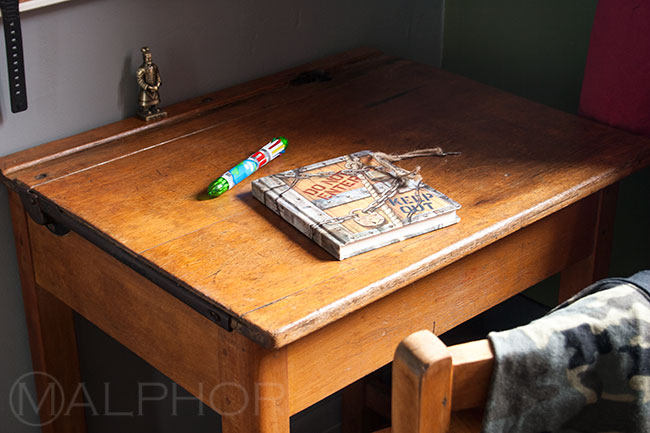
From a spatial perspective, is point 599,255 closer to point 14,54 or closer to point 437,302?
point 437,302

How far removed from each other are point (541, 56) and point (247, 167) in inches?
32.8

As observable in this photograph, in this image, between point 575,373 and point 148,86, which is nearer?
point 575,373

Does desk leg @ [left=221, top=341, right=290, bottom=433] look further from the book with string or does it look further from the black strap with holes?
the black strap with holes

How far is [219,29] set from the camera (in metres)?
1.52

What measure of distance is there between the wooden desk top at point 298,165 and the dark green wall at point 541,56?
224 mm

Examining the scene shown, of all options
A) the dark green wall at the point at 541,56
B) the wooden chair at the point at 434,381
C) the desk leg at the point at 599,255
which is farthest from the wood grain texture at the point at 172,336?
the dark green wall at the point at 541,56

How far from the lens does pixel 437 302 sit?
1.15 m

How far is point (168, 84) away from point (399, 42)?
638 mm

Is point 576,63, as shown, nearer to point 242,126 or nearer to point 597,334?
point 242,126

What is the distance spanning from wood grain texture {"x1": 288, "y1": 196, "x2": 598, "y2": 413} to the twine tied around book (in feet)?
0.40

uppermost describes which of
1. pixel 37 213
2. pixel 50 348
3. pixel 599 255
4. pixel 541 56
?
pixel 541 56

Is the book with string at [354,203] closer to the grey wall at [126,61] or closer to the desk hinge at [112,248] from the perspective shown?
the desk hinge at [112,248]

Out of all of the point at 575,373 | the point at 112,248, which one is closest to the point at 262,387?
the point at 112,248

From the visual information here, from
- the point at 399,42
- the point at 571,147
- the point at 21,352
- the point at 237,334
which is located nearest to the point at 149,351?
the point at 237,334
